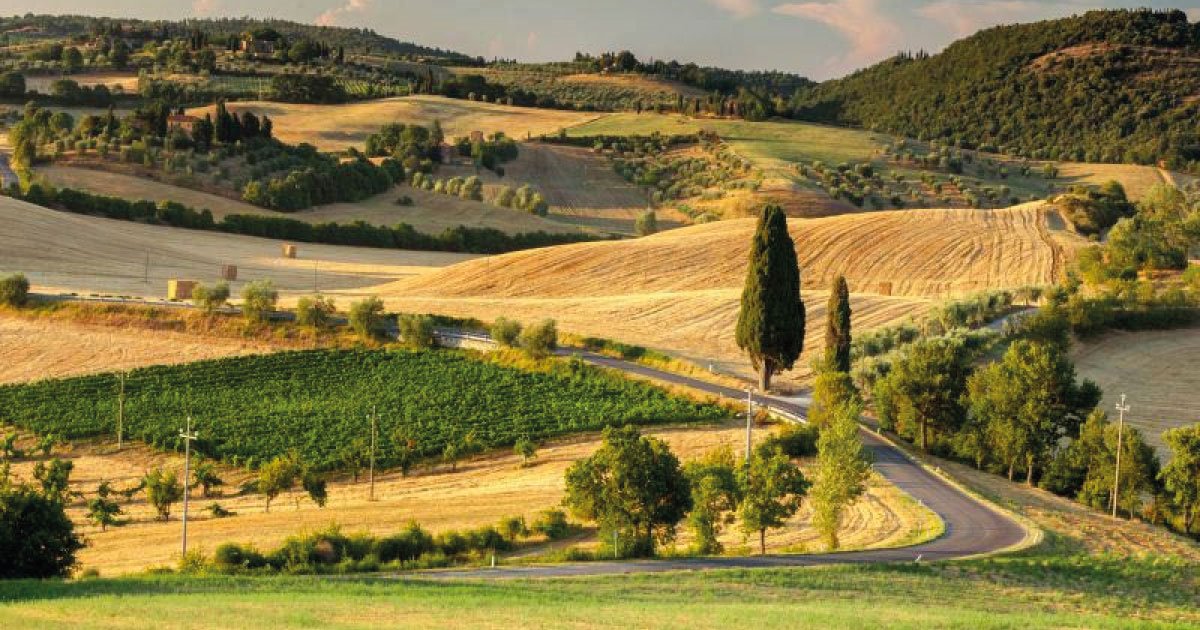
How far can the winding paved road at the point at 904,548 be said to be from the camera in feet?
119

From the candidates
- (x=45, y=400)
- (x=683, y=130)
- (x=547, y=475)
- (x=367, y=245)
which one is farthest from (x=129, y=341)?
(x=683, y=130)

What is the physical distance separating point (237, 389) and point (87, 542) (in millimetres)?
21649

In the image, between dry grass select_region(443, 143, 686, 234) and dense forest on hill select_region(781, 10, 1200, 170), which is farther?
dense forest on hill select_region(781, 10, 1200, 170)

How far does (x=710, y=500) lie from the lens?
136 ft

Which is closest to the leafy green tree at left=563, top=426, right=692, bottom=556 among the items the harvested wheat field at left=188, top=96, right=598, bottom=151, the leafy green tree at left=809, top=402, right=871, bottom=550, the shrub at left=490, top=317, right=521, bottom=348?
the leafy green tree at left=809, top=402, right=871, bottom=550

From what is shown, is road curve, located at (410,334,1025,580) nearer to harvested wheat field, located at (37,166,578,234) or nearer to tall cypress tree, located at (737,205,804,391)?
tall cypress tree, located at (737,205,804,391)

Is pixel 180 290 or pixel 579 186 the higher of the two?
pixel 579 186

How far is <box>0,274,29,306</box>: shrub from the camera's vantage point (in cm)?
7862

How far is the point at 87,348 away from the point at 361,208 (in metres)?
53.1

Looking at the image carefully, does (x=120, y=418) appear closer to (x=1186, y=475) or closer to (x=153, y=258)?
(x=153, y=258)

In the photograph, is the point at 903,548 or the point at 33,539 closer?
the point at 33,539

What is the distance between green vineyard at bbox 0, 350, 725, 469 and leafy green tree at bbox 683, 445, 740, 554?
49.3 ft

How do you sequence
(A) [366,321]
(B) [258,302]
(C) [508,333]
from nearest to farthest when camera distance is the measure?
(C) [508,333] < (A) [366,321] < (B) [258,302]

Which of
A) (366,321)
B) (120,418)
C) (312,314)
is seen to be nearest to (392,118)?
(312,314)
